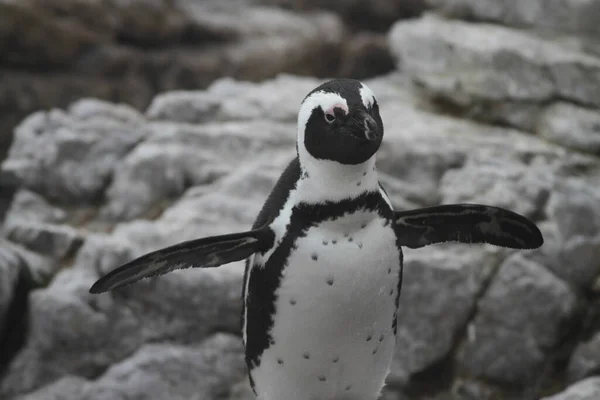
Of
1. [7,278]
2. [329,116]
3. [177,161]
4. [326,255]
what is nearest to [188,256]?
[326,255]

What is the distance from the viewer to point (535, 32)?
4.09m

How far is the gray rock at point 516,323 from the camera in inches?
125

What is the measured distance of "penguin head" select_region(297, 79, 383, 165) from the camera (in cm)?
161

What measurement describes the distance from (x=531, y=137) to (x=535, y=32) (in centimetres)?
67

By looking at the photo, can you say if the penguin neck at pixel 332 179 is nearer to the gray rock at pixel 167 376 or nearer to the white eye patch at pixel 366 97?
the white eye patch at pixel 366 97

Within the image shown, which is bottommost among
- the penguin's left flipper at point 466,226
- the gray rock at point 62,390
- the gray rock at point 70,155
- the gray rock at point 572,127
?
the gray rock at point 62,390

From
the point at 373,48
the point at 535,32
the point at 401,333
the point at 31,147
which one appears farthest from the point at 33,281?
the point at 373,48

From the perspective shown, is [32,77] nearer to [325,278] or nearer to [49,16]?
[49,16]

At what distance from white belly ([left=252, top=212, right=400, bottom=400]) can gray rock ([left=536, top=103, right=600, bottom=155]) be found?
212cm

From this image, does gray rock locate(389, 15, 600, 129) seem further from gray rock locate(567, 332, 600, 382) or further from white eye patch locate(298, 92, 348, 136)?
white eye patch locate(298, 92, 348, 136)

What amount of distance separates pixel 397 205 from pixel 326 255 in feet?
5.37

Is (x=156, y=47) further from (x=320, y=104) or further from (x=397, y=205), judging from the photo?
(x=320, y=104)

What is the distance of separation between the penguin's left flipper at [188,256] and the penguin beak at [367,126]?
35cm

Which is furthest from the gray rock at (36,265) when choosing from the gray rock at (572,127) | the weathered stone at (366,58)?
the weathered stone at (366,58)
